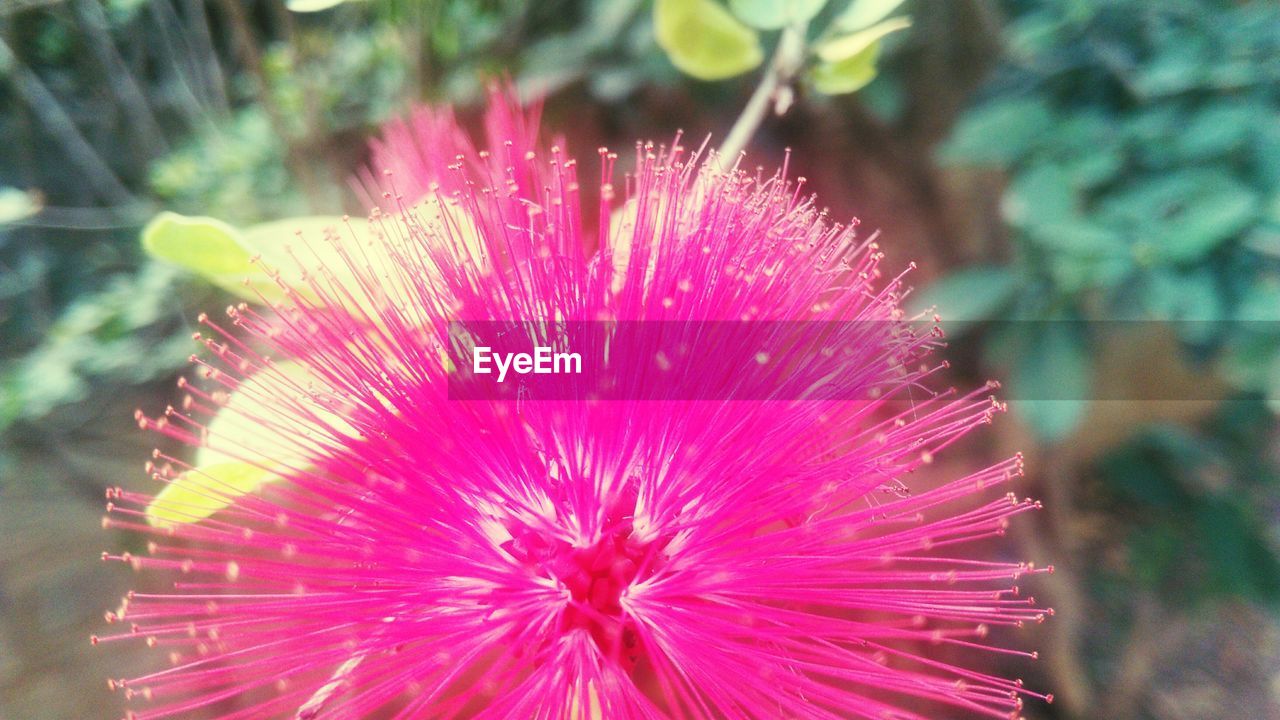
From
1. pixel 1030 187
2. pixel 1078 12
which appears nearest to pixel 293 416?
pixel 1030 187

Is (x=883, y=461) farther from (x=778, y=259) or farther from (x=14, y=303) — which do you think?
(x=14, y=303)

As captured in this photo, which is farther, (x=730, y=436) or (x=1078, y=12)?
(x=1078, y=12)

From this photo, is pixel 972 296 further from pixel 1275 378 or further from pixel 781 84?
pixel 781 84

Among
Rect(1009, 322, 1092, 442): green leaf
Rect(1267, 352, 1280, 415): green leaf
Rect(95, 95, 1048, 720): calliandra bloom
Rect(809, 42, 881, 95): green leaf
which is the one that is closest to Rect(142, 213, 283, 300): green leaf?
Rect(95, 95, 1048, 720): calliandra bloom

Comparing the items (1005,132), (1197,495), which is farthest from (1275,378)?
(1197,495)

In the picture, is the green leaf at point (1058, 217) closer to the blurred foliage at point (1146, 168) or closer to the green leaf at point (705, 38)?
the blurred foliage at point (1146, 168)

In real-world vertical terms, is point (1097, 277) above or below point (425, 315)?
above
